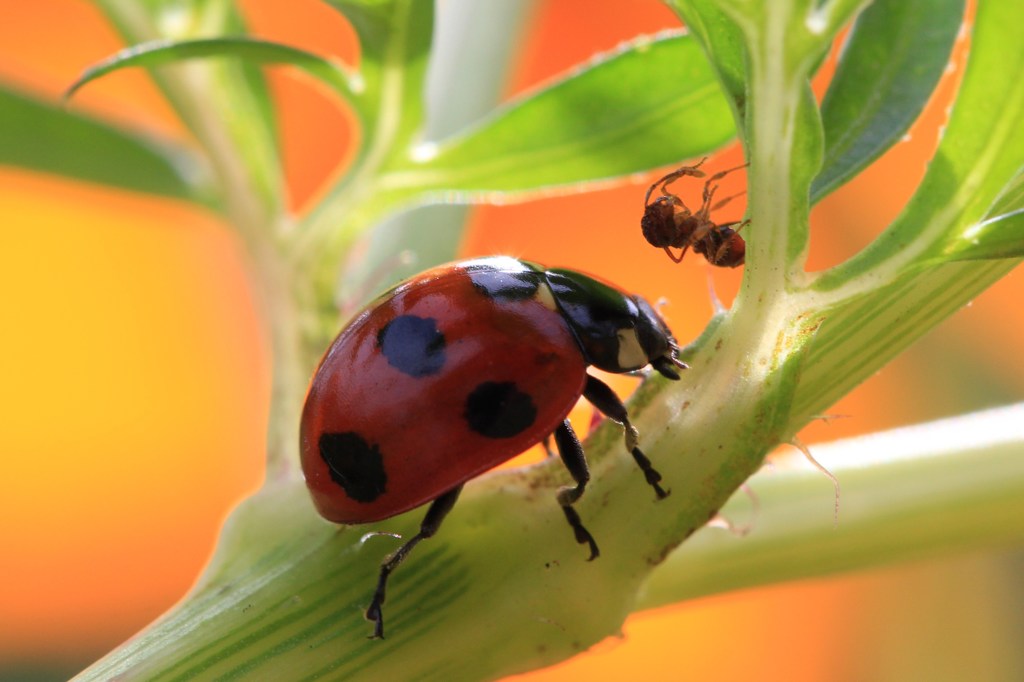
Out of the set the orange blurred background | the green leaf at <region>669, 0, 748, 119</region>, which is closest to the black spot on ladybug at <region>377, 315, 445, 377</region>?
the green leaf at <region>669, 0, 748, 119</region>

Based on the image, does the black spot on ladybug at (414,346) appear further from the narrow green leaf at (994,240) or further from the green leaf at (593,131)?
the narrow green leaf at (994,240)

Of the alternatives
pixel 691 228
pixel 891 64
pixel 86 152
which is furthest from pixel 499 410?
pixel 86 152

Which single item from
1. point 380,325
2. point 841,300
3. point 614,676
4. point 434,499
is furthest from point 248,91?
point 614,676

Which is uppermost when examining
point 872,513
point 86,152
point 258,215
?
point 86,152

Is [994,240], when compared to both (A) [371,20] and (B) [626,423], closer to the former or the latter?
(B) [626,423]

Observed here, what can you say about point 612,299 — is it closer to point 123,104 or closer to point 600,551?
point 600,551
